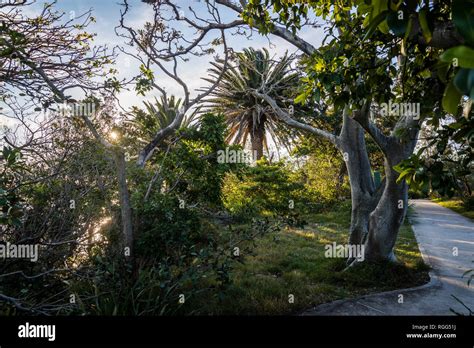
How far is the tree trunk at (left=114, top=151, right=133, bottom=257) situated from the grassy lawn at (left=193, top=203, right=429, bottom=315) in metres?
1.41

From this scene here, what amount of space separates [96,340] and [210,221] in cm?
455

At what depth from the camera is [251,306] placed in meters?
4.15

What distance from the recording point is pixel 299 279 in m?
5.30

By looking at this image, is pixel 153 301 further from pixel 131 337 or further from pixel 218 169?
pixel 218 169

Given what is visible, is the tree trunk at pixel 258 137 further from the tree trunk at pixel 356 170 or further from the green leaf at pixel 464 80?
the green leaf at pixel 464 80

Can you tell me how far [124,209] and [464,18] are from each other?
4.34 meters

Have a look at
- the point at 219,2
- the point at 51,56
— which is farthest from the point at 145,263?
the point at 219,2

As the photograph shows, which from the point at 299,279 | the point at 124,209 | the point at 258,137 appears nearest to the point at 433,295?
the point at 299,279

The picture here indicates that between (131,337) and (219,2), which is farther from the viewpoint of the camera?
(219,2)

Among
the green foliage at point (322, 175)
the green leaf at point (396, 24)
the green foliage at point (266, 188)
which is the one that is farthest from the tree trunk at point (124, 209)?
the green foliage at point (322, 175)

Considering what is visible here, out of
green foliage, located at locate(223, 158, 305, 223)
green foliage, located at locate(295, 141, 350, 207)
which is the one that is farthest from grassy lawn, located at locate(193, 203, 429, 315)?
green foliage, located at locate(295, 141, 350, 207)

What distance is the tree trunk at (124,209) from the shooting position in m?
4.29

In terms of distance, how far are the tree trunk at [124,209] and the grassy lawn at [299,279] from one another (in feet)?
4.63

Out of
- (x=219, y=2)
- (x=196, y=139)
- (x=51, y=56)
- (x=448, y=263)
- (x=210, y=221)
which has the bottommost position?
(x=448, y=263)
